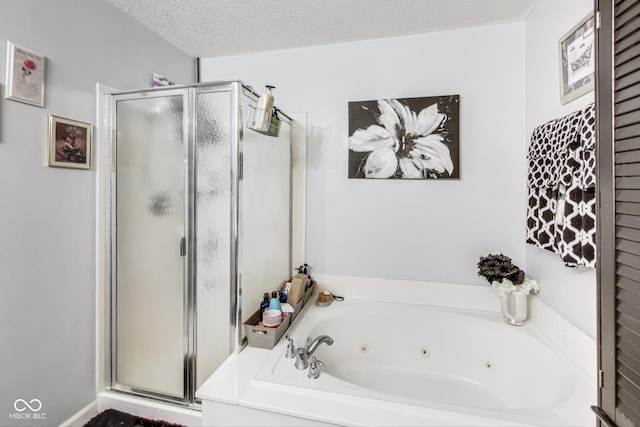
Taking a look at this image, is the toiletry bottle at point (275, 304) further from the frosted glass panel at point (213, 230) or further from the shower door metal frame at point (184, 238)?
the shower door metal frame at point (184, 238)

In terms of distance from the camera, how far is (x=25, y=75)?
1311 mm

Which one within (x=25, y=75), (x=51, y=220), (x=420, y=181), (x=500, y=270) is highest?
(x=25, y=75)

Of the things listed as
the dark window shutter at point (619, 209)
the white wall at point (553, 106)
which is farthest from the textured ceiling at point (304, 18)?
the dark window shutter at point (619, 209)

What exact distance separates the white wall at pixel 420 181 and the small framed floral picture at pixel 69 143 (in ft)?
3.98

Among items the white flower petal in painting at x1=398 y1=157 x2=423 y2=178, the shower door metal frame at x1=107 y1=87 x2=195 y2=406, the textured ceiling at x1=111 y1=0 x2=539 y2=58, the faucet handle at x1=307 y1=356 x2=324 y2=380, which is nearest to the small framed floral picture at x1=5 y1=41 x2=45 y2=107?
the shower door metal frame at x1=107 y1=87 x2=195 y2=406

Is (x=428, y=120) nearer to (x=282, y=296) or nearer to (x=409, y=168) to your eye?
(x=409, y=168)

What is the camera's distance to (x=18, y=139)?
1308 mm

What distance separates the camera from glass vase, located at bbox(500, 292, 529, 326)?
1728 millimetres

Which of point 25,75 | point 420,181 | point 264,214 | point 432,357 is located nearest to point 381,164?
point 420,181

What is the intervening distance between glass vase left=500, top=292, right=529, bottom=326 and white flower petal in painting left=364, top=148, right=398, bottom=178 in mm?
1088

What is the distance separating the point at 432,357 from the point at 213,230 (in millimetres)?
1623

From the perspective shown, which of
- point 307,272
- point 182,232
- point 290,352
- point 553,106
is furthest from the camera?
point 307,272

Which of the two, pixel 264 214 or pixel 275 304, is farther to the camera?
pixel 264 214

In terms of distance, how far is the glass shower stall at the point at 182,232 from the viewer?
1552mm
